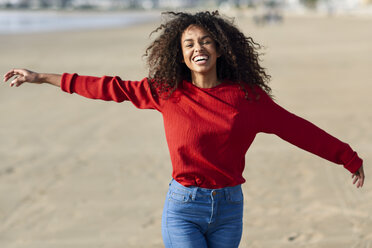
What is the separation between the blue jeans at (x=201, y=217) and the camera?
2662mm

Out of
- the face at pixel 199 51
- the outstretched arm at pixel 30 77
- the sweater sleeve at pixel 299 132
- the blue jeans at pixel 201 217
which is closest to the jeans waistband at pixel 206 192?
the blue jeans at pixel 201 217

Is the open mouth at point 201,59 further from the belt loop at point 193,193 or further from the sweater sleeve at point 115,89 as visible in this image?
the belt loop at point 193,193

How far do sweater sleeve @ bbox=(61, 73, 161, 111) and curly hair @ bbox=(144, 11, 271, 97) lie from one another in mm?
69

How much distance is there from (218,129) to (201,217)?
0.46 m

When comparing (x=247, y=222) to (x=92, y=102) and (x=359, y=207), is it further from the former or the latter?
(x=92, y=102)

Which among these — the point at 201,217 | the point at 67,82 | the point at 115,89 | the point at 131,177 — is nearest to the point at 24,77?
the point at 67,82

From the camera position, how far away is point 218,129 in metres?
2.64

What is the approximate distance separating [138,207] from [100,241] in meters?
0.92

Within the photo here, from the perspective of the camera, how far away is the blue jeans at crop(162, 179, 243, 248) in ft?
Answer: 8.73

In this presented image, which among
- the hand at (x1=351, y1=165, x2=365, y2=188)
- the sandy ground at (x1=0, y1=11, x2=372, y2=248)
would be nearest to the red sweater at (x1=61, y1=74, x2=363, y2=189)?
the hand at (x1=351, y1=165, x2=365, y2=188)

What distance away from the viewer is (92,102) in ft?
39.4

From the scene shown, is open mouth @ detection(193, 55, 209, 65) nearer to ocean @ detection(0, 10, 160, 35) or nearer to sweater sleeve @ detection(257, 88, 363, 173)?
sweater sleeve @ detection(257, 88, 363, 173)

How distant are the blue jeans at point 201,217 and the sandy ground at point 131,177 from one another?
85.4 inches

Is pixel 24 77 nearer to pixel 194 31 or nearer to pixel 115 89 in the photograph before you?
pixel 115 89
